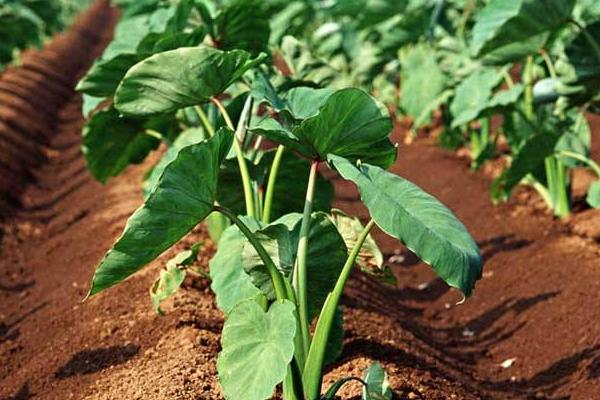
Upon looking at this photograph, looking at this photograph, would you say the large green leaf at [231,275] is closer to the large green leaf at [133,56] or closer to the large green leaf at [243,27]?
the large green leaf at [133,56]

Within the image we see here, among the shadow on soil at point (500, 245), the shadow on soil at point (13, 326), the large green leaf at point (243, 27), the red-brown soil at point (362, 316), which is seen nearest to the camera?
the red-brown soil at point (362, 316)

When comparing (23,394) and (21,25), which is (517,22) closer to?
(23,394)

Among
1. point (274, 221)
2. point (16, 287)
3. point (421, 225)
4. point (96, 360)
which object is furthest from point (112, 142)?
point (421, 225)

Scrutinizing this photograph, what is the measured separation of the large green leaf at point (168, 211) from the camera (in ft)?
7.46

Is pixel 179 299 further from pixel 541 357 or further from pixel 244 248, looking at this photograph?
pixel 541 357

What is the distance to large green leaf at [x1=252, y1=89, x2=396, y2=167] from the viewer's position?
243cm

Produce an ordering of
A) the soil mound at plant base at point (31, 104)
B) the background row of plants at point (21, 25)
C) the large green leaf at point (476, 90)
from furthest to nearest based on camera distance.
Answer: the background row of plants at point (21, 25), the soil mound at plant base at point (31, 104), the large green leaf at point (476, 90)

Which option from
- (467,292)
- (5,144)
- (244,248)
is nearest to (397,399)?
(244,248)

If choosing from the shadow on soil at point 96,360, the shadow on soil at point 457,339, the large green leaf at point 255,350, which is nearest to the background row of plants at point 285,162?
the large green leaf at point 255,350

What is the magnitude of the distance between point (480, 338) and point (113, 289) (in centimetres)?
151

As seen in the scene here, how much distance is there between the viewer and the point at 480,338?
13.0 feet

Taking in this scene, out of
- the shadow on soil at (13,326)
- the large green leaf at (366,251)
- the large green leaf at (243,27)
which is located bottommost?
the shadow on soil at (13,326)

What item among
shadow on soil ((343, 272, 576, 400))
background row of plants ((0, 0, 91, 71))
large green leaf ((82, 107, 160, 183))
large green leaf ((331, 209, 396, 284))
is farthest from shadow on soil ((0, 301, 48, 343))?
background row of plants ((0, 0, 91, 71))

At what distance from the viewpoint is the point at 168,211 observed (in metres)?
2.31
